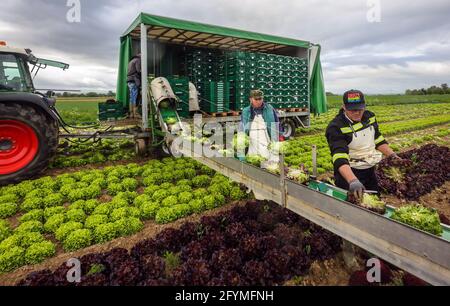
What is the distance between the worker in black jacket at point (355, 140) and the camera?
3291 mm

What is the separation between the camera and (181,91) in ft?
25.8

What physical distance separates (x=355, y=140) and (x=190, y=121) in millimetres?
5321

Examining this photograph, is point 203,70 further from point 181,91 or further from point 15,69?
point 15,69

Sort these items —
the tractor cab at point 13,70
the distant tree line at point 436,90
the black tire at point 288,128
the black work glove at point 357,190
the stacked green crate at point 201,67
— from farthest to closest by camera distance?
the distant tree line at point 436,90 → the black tire at point 288,128 → the stacked green crate at point 201,67 → the tractor cab at point 13,70 → the black work glove at point 357,190

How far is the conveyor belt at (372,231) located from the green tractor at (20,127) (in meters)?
4.82

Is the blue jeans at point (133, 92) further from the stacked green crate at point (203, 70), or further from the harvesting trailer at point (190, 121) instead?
the stacked green crate at point (203, 70)

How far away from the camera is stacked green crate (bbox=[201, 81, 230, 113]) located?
8984 mm

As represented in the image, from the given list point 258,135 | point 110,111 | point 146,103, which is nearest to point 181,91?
point 146,103

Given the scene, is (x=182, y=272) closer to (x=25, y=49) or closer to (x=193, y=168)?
(x=193, y=168)

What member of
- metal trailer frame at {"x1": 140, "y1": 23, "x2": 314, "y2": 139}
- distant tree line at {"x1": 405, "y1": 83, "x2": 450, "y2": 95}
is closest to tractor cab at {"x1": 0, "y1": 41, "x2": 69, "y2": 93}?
metal trailer frame at {"x1": 140, "y1": 23, "x2": 314, "y2": 139}

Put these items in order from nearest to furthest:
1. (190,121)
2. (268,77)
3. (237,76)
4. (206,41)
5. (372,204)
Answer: (372,204) → (190,121) → (237,76) → (206,41) → (268,77)

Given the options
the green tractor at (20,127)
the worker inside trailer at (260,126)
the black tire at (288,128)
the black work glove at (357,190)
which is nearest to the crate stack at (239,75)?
the black tire at (288,128)

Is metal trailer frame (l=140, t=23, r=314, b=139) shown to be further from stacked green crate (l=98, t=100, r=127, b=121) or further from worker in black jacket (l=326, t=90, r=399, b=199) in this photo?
worker in black jacket (l=326, t=90, r=399, b=199)

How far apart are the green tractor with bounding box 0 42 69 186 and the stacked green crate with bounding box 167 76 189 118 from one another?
9.95 feet
